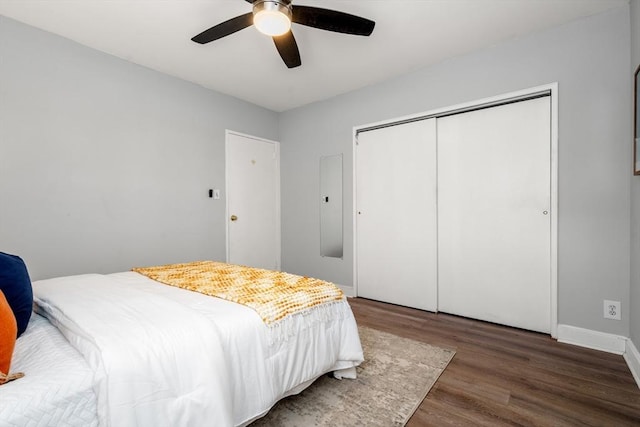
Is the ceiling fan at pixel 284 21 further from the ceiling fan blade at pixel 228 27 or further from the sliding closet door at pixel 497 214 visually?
the sliding closet door at pixel 497 214

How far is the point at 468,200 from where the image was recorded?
9.52ft

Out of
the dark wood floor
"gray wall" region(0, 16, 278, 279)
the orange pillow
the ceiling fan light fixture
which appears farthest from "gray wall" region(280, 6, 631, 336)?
the orange pillow

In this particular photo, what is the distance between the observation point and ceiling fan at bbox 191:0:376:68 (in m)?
1.76

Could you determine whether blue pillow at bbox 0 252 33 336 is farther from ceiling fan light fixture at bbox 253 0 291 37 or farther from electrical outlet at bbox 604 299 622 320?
electrical outlet at bbox 604 299 622 320

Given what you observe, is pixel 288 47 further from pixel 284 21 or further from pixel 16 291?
pixel 16 291

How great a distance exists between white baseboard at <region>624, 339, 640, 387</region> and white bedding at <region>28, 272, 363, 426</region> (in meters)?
1.70

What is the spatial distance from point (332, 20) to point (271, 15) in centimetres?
40

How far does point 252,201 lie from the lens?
4070mm

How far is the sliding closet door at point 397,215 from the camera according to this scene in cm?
315

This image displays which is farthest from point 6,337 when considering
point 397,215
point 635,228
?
point 635,228

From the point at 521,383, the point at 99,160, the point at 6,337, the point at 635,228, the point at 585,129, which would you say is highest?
the point at 585,129

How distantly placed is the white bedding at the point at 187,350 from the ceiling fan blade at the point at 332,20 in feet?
5.69

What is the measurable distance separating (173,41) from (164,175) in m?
1.27

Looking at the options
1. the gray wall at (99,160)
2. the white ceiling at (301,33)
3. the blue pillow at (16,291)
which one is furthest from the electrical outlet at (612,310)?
the gray wall at (99,160)
